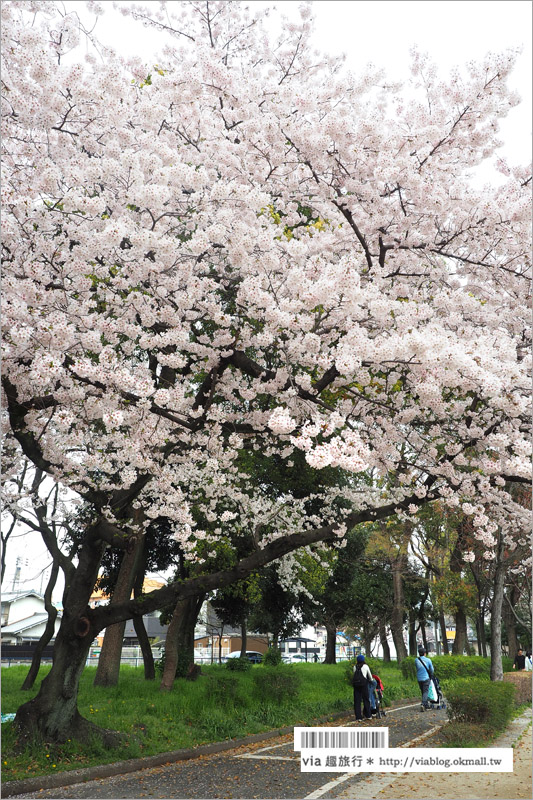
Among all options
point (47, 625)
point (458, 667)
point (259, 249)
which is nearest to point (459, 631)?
point (458, 667)

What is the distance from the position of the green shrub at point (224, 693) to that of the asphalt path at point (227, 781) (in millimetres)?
2481

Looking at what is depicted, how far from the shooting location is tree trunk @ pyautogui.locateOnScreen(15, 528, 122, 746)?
791cm

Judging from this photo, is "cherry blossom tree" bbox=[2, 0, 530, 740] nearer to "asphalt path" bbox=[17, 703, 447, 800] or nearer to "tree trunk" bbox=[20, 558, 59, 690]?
"asphalt path" bbox=[17, 703, 447, 800]

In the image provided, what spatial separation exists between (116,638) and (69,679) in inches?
211

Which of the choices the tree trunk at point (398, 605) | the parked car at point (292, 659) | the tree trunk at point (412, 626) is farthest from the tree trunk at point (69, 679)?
the tree trunk at point (412, 626)

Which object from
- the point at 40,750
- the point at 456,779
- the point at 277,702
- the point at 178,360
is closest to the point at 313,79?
the point at 178,360

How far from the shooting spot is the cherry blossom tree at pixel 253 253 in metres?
5.25

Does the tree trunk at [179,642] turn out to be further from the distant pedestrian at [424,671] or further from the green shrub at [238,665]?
the distant pedestrian at [424,671]

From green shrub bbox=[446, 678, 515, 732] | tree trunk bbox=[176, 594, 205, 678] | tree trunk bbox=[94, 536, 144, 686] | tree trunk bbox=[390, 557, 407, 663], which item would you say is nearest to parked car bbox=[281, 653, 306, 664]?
tree trunk bbox=[390, 557, 407, 663]

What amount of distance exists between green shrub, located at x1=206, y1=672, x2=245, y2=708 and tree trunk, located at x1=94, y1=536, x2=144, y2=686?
2129 mm

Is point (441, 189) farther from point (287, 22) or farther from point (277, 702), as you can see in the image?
point (277, 702)

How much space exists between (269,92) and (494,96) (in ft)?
7.47

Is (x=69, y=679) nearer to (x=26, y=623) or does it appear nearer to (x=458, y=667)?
(x=458, y=667)

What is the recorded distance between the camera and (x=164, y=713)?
10.7 metres
